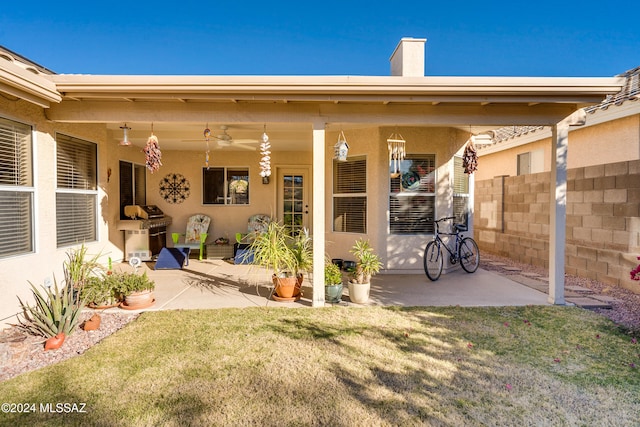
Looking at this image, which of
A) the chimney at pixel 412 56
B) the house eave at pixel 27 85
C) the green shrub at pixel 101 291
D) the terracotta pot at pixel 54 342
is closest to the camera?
the house eave at pixel 27 85

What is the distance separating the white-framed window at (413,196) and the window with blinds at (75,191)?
500 cm

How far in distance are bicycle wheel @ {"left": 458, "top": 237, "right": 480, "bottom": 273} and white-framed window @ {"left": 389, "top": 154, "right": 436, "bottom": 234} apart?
769 millimetres

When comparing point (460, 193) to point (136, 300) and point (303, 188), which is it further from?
point (136, 300)

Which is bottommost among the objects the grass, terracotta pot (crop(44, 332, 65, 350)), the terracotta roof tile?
the grass

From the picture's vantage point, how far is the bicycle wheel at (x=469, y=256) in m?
6.76

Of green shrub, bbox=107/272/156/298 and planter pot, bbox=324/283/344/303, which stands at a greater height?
green shrub, bbox=107/272/156/298

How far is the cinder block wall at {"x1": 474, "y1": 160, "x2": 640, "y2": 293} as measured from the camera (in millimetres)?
A: 5367

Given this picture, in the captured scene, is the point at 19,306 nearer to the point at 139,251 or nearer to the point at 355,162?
the point at 139,251

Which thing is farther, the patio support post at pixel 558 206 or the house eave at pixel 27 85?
the patio support post at pixel 558 206

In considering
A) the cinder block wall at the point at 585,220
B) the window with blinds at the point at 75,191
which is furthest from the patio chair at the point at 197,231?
the cinder block wall at the point at 585,220

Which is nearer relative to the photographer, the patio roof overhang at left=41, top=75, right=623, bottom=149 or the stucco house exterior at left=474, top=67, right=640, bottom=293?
the patio roof overhang at left=41, top=75, right=623, bottom=149

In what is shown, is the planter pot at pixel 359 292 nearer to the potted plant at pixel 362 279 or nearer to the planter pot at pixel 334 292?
the potted plant at pixel 362 279

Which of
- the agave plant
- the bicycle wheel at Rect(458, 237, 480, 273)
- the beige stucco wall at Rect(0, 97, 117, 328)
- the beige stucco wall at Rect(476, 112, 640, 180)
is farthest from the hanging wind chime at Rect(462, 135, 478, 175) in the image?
the beige stucco wall at Rect(0, 97, 117, 328)

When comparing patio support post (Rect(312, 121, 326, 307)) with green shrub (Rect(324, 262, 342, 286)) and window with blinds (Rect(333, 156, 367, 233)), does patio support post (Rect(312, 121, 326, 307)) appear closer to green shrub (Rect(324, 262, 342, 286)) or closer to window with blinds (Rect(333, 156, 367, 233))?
green shrub (Rect(324, 262, 342, 286))
